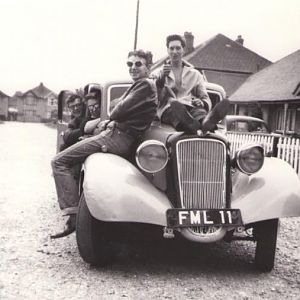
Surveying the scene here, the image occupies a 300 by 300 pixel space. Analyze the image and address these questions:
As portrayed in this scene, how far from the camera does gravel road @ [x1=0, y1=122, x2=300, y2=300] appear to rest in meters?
3.50

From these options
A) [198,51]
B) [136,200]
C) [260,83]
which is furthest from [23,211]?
[198,51]

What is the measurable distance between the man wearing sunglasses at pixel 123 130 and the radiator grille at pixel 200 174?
592 mm

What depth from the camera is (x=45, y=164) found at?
39.3 ft

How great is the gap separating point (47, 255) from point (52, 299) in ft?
3.62

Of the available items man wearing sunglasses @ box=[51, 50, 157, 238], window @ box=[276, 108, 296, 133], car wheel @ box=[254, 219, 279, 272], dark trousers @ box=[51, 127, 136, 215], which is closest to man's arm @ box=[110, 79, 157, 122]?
man wearing sunglasses @ box=[51, 50, 157, 238]

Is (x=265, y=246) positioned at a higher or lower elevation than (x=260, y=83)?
lower

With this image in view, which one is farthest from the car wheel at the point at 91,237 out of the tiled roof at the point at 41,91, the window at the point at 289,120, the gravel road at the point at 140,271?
the tiled roof at the point at 41,91

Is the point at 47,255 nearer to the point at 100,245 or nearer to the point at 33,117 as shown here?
the point at 100,245

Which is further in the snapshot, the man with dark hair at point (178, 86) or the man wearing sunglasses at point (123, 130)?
the man with dark hair at point (178, 86)

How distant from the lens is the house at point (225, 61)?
3994cm

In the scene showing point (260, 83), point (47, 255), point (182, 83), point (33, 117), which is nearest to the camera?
point (47, 255)

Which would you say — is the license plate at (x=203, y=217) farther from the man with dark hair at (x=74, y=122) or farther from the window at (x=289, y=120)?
the window at (x=289, y=120)

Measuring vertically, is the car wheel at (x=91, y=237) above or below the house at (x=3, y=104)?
above

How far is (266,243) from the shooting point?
13.4ft
